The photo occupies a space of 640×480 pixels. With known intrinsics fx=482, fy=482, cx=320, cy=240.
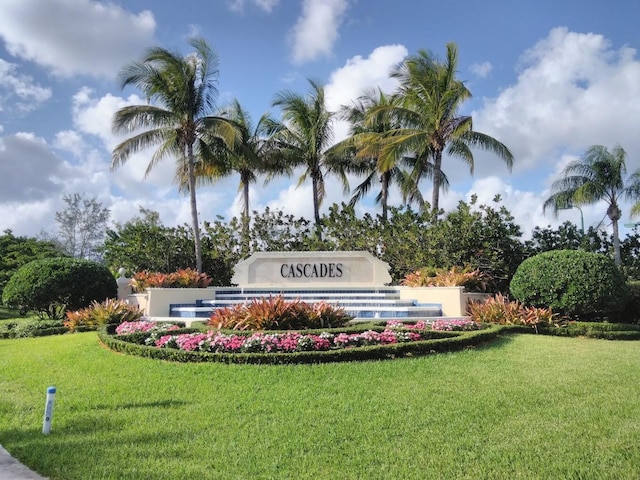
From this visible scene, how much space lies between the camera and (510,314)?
11984 millimetres

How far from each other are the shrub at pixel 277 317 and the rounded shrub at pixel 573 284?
5.58m

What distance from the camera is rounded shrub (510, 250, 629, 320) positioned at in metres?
12.0

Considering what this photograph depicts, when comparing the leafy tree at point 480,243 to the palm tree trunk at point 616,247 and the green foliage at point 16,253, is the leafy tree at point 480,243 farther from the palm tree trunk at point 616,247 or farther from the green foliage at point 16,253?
the green foliage at point 16,253

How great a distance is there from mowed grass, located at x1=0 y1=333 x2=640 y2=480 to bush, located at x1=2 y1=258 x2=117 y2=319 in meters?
6.40

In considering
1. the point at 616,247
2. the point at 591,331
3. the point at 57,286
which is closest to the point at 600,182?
the point at 616,247

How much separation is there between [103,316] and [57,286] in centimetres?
265

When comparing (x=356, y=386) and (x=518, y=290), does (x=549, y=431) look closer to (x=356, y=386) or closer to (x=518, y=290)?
(x=356, y=386)

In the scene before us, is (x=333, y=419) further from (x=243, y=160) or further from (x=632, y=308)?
(x=243, y=160)

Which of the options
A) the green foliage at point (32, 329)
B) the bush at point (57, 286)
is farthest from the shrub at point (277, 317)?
the bush at point (57, 286)

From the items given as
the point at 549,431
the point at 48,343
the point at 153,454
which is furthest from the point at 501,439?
the point at 48,343

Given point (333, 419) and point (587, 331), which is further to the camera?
point (587, 331)

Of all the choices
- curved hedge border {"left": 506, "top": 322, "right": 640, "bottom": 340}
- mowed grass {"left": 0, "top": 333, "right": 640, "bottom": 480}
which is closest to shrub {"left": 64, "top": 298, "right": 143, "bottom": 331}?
mowed grass {"left": 0, "top": 333, "right": 640, "bottom": 480}

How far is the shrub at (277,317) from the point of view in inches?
382

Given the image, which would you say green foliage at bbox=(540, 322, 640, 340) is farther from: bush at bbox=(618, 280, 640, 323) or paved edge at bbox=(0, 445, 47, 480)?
paved edge at bbox=(0, 445, 47, 480)
